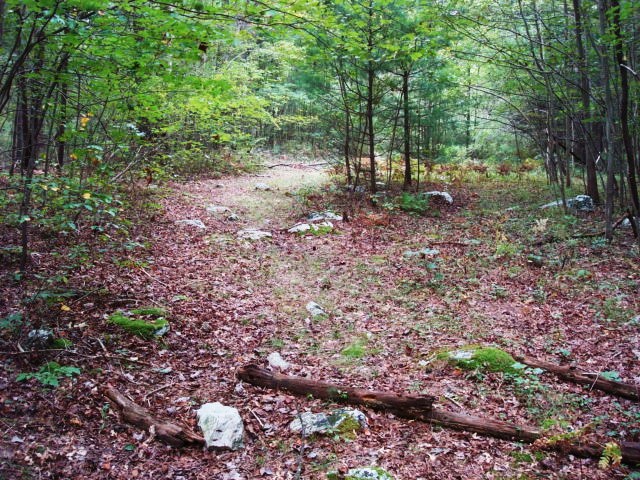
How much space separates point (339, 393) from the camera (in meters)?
4.58

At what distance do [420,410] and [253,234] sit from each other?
23.4 ft

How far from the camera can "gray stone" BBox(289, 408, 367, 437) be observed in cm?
413

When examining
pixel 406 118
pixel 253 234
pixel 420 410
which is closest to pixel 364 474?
pixel 420 410

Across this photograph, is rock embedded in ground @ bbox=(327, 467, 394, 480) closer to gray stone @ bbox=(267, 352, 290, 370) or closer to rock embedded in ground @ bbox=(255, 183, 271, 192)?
gray stone @ bbox=(267, 352, 290, 370)

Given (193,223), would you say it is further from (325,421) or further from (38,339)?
(325,421)

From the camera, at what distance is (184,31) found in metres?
4.59

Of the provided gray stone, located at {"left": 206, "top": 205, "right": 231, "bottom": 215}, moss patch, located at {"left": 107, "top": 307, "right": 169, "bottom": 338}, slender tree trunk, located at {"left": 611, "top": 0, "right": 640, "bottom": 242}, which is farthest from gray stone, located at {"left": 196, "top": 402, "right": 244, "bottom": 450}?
gray stone, located at {"left": 206, "top": 205, "right": 231, "bottom": 215}

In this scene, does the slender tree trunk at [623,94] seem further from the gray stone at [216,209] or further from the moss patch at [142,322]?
the gray stone at [216,209]

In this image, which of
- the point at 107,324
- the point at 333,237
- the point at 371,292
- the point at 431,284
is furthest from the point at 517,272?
the point at 107,324

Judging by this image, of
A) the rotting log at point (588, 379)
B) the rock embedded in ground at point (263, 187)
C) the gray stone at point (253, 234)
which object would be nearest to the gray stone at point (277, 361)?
the rotting log at point (588, 379)

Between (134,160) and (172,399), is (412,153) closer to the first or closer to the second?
(134,160)

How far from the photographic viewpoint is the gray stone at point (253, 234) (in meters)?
10.4

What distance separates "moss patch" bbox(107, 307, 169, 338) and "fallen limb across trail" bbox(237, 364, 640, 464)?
1427 millimetres

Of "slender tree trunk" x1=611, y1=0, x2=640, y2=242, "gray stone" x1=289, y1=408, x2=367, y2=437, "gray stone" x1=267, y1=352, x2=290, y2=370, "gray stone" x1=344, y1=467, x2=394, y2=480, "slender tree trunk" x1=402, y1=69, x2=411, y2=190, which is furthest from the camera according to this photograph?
"slender tree trunk" x1=402, y1=69, x2=411, y2=190
